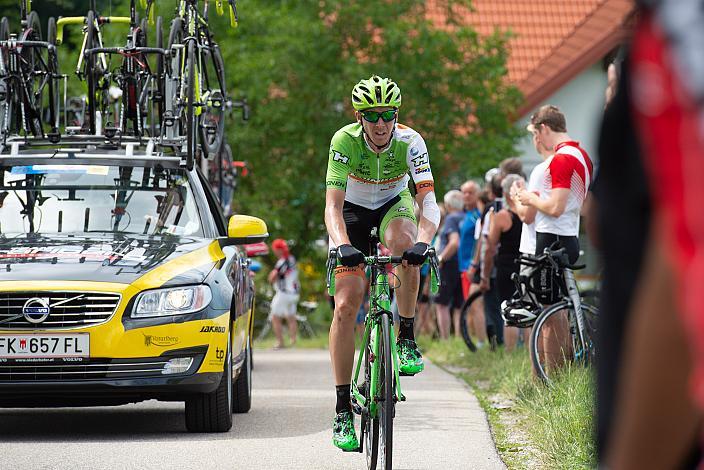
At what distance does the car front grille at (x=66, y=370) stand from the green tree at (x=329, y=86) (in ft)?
63.9

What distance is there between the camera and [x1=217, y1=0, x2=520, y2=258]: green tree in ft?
91.9

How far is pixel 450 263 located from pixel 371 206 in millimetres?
10392

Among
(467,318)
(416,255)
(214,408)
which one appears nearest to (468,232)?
(467,318)

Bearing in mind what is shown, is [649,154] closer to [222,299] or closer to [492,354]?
[222,299]

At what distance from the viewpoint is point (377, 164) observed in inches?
309

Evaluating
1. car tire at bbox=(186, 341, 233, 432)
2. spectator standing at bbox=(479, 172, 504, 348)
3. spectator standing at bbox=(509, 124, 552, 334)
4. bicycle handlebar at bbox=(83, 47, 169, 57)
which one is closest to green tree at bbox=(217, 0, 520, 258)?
spectator standing at bbox=(479, 172, 504, 348)

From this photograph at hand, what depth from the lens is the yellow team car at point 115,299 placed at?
845 cm

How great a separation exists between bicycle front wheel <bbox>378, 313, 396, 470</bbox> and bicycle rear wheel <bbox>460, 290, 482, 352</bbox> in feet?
28.1

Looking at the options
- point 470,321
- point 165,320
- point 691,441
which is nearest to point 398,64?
point 470,321

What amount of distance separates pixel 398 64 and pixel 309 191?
3.02m

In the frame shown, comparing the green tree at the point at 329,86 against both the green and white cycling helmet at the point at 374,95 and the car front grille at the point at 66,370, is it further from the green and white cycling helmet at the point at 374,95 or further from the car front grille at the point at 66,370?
the green and white cycling helmet at the point at 374,95

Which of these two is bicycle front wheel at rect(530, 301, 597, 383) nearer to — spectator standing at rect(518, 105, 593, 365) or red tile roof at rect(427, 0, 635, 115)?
spectator standing at rect(518, 105, 593, 365)

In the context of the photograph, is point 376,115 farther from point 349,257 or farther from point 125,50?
point 125,50

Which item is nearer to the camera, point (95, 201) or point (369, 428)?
point (369, 428)
